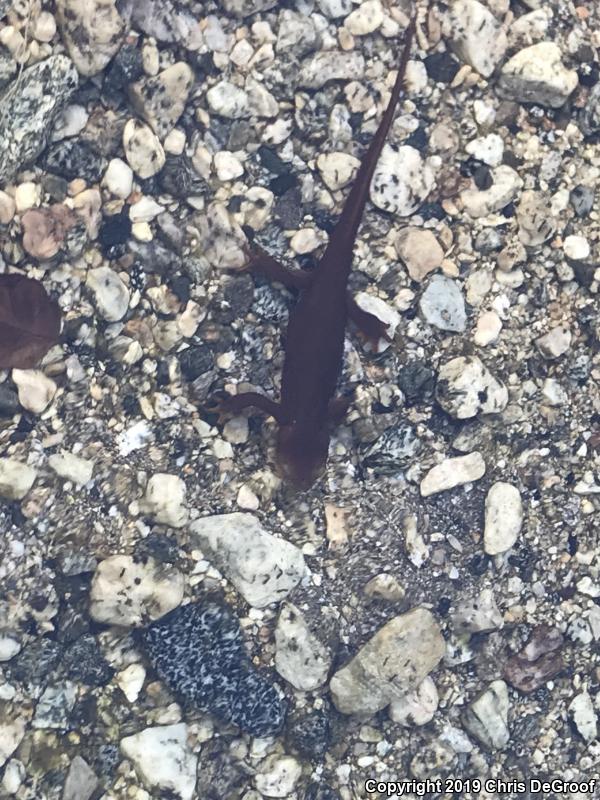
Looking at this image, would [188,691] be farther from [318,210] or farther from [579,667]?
[318,210]

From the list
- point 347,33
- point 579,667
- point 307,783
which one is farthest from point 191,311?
point 579,667

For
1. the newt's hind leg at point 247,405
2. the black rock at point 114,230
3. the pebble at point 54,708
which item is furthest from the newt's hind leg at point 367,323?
the pebble at point 54,708

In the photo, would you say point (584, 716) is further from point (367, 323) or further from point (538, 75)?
point (538, 75)

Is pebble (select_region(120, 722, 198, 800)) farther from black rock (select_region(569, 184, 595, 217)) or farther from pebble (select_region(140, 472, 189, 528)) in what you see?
black rock (select_region(569, 184, 595, 217))

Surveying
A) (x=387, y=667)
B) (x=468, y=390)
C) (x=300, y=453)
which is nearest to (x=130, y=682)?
(x=387, y=667)

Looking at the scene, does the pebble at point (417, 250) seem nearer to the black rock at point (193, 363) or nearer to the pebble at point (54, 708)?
the black rock at point (193, 363)
